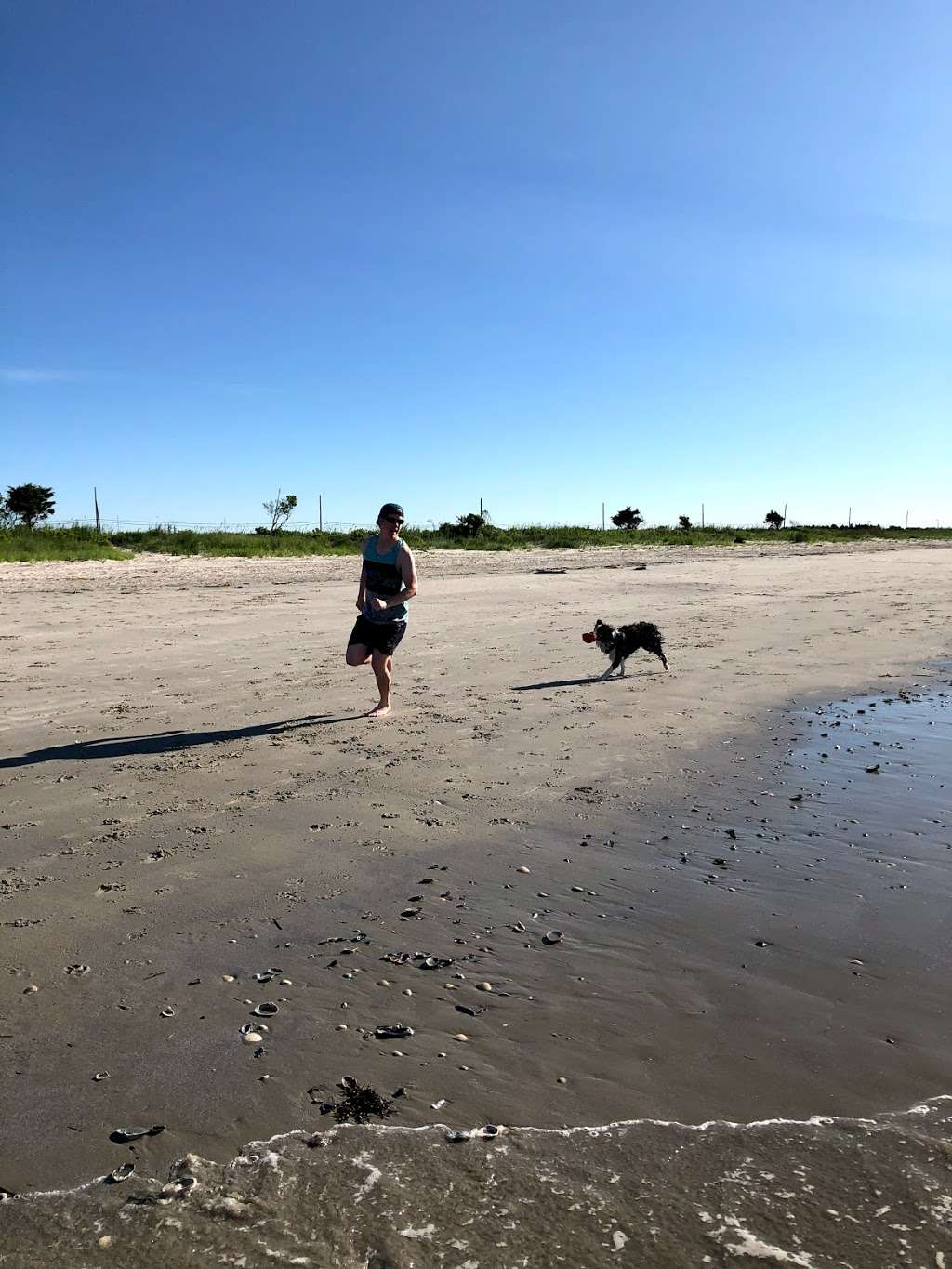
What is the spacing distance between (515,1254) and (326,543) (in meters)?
32.9

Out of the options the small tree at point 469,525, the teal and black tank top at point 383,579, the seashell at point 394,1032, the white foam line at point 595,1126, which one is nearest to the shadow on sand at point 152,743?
the teal and black tank top at point 383,579

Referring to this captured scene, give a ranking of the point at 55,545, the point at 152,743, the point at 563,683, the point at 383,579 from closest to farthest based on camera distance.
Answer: the point at 152,743, the point at 383,579, the point at 563,683, the point at 55,545

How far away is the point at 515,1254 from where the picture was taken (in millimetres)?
2193

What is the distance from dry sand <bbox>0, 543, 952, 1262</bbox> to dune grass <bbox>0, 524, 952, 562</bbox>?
57.1 ft

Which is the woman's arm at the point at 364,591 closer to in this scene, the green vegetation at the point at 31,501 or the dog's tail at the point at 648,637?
the dog's tail at the point at 648,637

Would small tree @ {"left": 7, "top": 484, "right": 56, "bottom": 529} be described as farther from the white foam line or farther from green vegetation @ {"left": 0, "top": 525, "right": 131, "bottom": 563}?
the white foam line

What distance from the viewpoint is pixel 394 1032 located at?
3.12 m

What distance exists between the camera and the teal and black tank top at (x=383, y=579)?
26.5 ft

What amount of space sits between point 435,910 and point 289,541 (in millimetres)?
30177

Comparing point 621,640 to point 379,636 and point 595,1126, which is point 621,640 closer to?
point 379,636

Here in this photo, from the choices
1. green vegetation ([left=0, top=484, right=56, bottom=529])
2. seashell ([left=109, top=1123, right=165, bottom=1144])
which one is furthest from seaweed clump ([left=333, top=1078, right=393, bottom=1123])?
green vegetation ([left=0, top=484, right=56, bottom=529])

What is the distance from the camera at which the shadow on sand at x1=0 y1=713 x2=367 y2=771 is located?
6.50m

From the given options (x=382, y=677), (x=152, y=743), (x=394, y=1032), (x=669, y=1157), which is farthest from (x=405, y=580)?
(x=669, y=1157)

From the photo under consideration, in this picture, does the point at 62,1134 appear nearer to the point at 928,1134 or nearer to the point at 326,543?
the point at 928,1134
